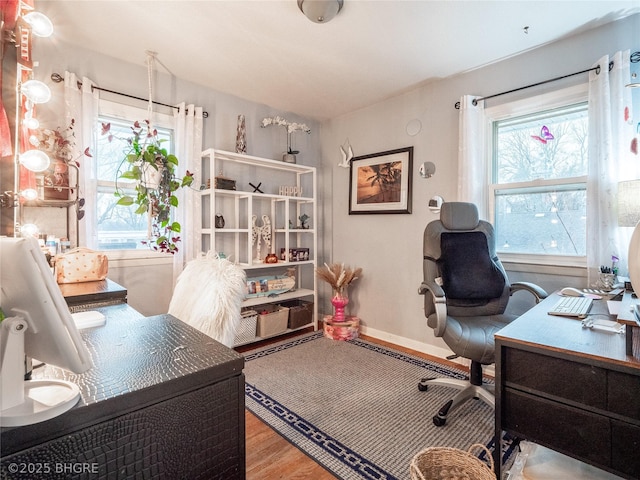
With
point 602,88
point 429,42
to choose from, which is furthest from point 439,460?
point 429,42

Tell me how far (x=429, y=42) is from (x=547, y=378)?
2.18m

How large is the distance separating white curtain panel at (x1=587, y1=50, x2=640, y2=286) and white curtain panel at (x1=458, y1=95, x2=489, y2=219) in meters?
0.66

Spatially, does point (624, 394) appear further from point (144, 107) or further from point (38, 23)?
point (144, 107)

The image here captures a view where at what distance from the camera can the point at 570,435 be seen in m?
1.11

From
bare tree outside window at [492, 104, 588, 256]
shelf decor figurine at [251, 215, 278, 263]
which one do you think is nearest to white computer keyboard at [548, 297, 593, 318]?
bare tree outside window at [492, 104, 588, 256]

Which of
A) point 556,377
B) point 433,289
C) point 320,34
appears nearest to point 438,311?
point 433,289

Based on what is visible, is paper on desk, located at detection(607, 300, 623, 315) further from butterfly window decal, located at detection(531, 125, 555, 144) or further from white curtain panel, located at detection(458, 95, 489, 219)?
butterfly window decal, located at detection(531, 125, 555, 144)

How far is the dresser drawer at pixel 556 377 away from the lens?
1.06 meters

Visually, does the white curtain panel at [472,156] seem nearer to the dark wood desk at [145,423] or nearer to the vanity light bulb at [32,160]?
the dark wood desk at [145,423]

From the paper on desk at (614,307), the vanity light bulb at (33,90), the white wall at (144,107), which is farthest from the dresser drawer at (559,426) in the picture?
the white wall at (144,107)

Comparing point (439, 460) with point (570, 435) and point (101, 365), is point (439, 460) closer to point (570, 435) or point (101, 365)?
point (570, 435)

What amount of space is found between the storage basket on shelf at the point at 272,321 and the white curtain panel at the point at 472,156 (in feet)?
6.42

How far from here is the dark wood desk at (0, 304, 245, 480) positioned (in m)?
0.55

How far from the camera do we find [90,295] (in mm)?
1609
